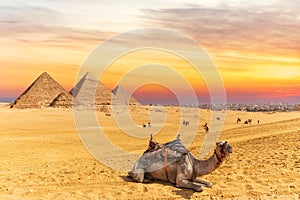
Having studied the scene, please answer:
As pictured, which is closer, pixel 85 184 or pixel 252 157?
pixel 85 184

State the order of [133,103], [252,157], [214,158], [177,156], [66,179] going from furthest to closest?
[133,103]
[252,157]
[66,179]
[177,156]
[214,158]

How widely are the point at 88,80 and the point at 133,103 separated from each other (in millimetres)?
21740

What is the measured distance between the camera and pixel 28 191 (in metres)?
9.34

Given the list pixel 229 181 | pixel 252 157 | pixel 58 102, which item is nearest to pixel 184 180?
pixel 229 181

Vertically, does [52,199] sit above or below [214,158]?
below

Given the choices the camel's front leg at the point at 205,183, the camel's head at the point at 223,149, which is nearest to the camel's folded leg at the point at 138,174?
the camel's front leg at the point at 205,183

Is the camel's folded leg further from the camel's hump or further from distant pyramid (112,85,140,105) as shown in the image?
distant pyramid (112,85,140,105)

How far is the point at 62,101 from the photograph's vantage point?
3671 inches

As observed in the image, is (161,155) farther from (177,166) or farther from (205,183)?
(205,183)

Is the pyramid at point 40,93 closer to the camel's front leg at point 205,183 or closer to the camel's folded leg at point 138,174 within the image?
the camel's folded leg at point 138,174

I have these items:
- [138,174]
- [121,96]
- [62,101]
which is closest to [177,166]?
[138,174]

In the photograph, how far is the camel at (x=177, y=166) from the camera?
8327 mm

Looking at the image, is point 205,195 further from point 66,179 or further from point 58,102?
point 58,102

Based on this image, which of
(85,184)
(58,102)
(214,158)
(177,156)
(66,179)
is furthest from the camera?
(58,102)
